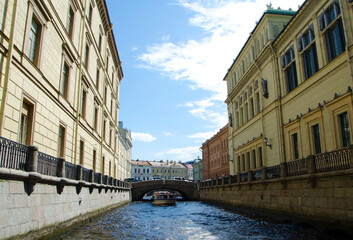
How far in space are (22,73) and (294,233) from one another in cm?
1242

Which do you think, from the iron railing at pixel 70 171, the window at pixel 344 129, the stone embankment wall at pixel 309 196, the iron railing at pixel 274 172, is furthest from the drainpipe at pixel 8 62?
the iron railing at pixel 274 172

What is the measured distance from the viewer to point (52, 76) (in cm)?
1455

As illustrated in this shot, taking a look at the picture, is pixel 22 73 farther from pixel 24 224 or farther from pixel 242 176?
pixel 242 176

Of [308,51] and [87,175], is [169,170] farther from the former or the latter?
[308,51]

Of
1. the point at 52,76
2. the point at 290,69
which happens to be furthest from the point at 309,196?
the point at 52,76

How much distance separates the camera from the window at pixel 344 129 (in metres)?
15.5

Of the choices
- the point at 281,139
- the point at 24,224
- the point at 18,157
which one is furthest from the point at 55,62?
the point at 281,139

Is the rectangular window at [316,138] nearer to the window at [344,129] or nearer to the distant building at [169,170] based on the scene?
the window at [344,129]

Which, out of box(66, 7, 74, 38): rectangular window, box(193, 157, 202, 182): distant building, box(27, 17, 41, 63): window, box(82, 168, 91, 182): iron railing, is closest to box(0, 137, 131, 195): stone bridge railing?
box(82, 168, 91, 182): iron railing

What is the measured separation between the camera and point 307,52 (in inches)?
779

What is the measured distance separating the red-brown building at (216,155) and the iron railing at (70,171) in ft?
126

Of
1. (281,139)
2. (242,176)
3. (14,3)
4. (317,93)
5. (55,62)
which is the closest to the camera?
(14,3)

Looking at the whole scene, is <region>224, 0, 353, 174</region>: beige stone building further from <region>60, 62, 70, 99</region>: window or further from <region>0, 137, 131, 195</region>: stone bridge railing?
<region>60, 62, 70, 99</region>: window

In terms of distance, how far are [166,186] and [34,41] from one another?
4395cm
